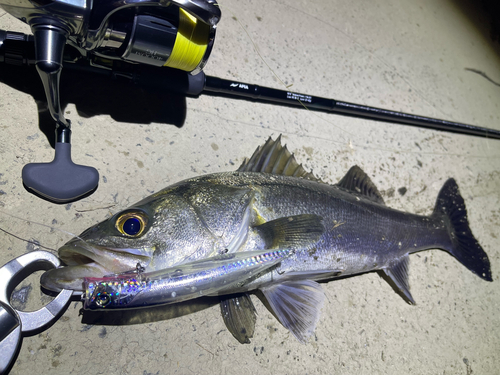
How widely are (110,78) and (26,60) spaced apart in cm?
28

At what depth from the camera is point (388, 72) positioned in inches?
89.6

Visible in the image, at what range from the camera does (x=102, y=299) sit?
96cm

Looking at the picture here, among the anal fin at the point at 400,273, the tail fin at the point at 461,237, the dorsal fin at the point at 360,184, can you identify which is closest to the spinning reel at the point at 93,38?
the dorsal fin at the point at 360,184

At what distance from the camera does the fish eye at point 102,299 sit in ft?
3.13

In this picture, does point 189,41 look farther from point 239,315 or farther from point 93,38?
point 239,315

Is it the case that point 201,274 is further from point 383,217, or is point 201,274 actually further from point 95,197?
point 383,217

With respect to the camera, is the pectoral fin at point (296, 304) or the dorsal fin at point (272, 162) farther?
the dorsal fin at point (272, 162)

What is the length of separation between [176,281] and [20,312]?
53 centimetres

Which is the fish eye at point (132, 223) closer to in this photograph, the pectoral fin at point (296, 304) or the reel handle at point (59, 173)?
the reel handle at point (59, 173)

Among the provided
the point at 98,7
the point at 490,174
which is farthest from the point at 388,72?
the point at 98,7

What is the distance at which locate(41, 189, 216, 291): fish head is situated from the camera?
0.99 m

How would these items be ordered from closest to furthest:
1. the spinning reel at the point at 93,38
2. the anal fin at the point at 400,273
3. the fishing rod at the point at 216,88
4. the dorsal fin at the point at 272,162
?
the spinning reel at the point at 93,38, the fishing rod at the point at 216,88, the dorsal fin at the point at 272,162, the anal fin at the point at 400,273

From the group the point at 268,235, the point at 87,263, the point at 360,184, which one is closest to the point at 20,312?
the point at 87,263

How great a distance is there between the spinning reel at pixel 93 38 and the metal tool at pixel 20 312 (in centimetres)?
23
